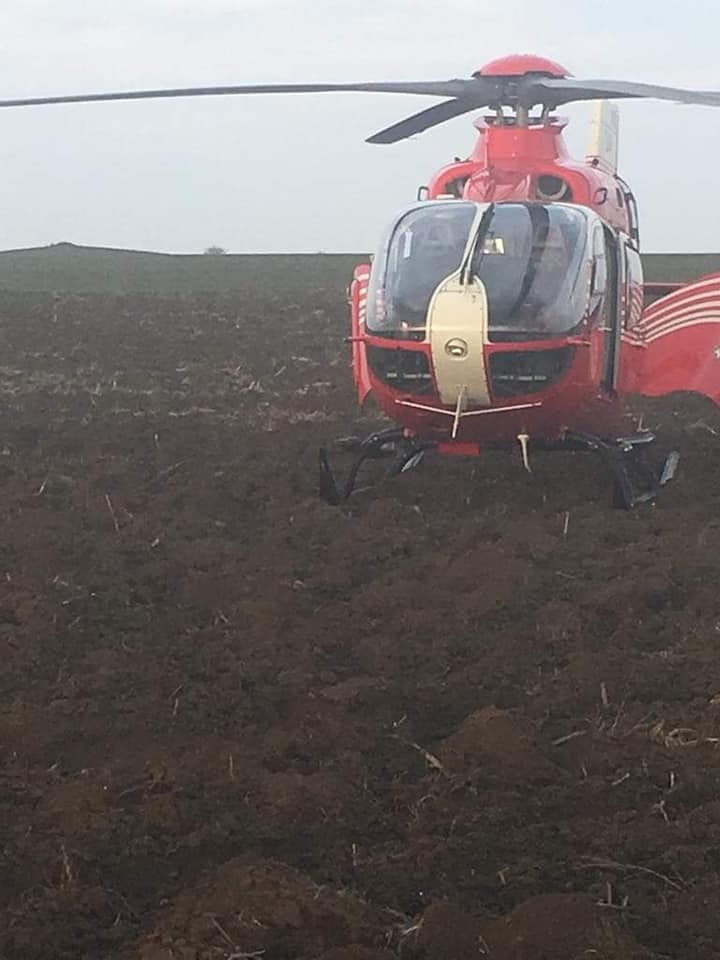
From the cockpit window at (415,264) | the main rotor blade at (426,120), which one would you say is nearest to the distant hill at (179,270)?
the main rotor blade at (426,120)

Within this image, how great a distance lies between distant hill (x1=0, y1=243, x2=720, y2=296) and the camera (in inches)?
1548

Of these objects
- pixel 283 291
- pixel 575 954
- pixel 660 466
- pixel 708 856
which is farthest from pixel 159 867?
pixel 283 291

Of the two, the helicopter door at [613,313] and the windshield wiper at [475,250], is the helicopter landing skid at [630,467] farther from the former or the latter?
the windshield wiper at [475,250]

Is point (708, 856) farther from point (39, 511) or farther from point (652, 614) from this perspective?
point (39, 511)

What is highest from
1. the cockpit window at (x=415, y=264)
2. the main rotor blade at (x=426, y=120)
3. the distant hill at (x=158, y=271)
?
the main rotor blade at (x=426, y=120)

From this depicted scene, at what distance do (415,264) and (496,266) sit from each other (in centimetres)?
54

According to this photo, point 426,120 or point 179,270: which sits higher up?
point 426,120

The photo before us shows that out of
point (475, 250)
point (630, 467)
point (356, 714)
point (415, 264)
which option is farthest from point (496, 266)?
point (356, 714)

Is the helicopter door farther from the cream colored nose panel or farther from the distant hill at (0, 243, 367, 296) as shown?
the distant hill at (0, 243, 367, 296)

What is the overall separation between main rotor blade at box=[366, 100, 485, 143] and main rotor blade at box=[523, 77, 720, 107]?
1.69 ft

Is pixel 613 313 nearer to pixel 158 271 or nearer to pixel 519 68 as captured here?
pixel 519 68

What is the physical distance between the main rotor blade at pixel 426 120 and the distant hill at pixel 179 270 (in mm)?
24653

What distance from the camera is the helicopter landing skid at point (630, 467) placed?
855 centimetres

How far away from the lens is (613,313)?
9.13 m
